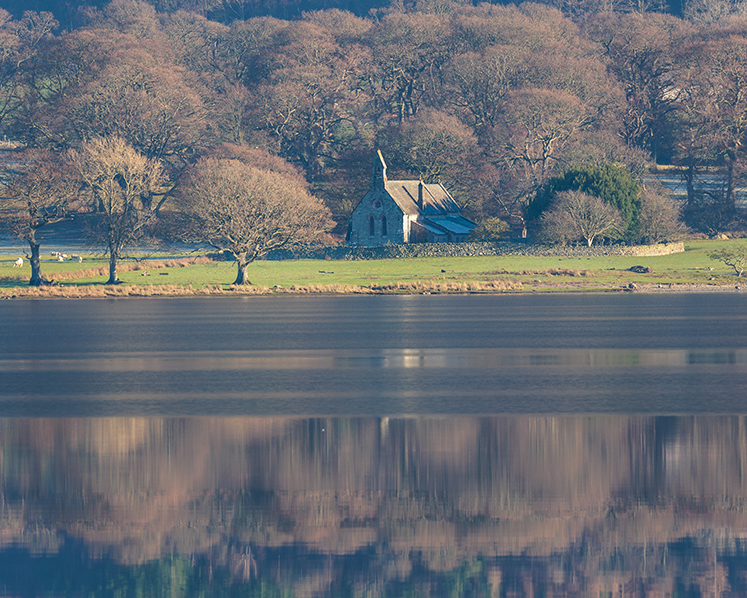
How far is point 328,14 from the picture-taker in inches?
7367

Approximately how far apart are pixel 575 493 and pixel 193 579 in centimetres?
733

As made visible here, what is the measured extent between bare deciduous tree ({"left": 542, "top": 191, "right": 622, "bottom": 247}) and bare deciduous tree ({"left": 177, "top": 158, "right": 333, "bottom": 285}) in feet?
90.6

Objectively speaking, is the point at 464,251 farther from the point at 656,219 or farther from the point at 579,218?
the point at 656,219

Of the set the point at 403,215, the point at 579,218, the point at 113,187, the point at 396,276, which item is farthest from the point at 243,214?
the point at 579,218

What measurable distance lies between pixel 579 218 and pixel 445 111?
42.1 metres

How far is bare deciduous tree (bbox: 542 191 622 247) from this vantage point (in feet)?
354

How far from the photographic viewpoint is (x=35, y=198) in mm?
87938

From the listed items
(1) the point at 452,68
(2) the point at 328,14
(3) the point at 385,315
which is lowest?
(3) the point at 385,315

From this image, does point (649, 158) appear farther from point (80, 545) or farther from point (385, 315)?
point (80, 545)

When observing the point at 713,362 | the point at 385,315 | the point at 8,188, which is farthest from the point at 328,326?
the point at 8,188

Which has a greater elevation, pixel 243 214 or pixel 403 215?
pixel 243 214

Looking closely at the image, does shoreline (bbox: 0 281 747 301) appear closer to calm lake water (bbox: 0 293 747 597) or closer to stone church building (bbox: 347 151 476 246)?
stone church building (bbox: 347 151 476 246)

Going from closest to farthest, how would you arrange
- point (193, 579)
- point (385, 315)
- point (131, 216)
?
point (193, 579) < point (385, 315) < point (131, 216)

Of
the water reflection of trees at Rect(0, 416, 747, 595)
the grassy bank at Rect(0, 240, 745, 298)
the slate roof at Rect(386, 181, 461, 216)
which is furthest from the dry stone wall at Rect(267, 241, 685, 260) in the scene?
the water reflection of trees at Rect(0, 416, 747, 595)
